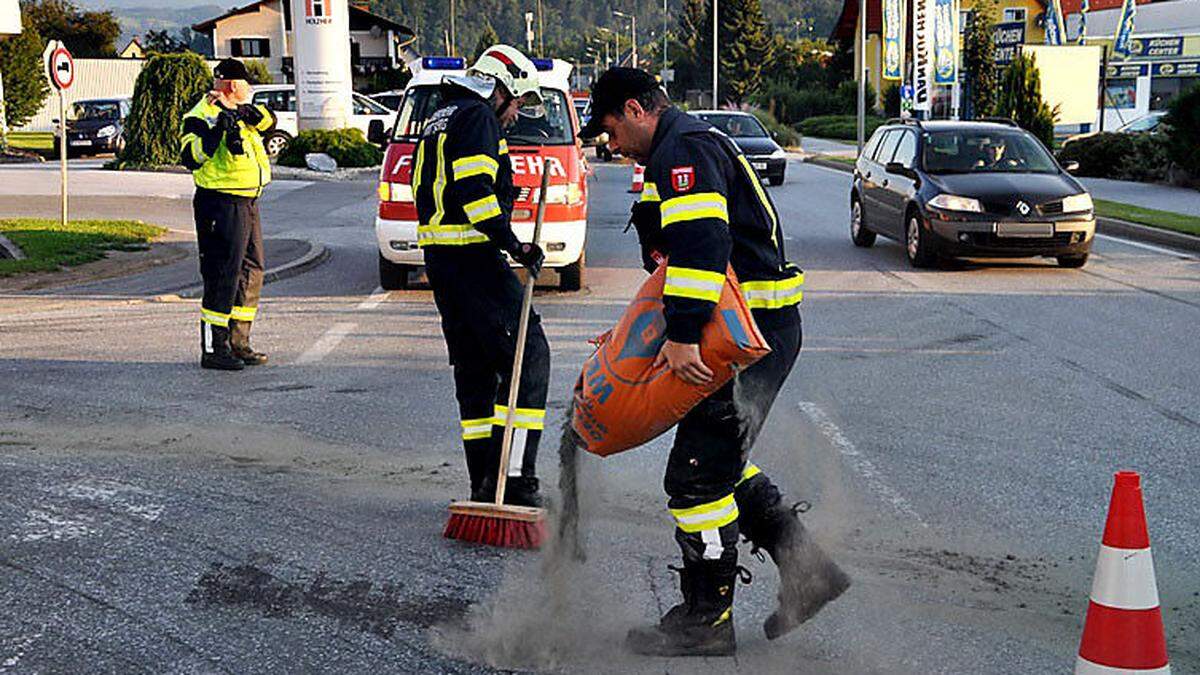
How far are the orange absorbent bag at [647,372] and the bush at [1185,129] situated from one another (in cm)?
2230

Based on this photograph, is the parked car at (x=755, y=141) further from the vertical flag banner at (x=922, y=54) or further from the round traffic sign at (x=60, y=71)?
the round traffic sign at (x=60, y=71)

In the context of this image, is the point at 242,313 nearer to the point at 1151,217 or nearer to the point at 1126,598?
the point at 1126,598

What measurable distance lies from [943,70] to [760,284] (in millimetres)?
29405

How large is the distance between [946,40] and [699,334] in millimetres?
29685

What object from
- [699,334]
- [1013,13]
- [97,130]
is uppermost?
[1013,13]

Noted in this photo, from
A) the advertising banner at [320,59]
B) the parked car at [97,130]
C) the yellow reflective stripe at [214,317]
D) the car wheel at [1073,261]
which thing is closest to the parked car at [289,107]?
the advertising banner at [320,59]

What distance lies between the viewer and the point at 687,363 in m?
4.12

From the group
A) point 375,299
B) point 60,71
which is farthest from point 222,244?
point 60,71

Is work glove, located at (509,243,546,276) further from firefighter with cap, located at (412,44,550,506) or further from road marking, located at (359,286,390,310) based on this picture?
road marking, located at (359,286,390,310)

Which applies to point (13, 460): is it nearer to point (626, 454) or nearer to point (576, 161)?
point (626, 454)

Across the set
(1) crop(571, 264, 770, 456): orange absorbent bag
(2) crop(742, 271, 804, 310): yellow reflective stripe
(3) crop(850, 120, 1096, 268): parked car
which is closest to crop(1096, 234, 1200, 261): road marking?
(3) crop(850, 120, 1096, 268): parked car

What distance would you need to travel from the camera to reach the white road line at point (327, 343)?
9992 millimetres

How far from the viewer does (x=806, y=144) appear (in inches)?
2037

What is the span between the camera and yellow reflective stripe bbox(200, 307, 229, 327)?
30.8 feet
